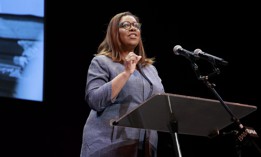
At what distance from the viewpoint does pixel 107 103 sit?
226cm

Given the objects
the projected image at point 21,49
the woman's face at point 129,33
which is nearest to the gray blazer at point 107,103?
the woman's face at point 129,33

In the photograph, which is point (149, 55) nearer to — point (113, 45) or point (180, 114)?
point (113, 45)

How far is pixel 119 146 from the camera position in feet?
7.42

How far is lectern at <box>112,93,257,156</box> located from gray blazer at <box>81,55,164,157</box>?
0.21 metres

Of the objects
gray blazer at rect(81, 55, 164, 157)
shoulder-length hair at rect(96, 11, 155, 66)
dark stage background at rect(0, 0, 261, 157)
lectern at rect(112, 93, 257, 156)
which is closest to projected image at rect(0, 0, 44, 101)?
dark stage background at rect(0, 0, 261, 157)

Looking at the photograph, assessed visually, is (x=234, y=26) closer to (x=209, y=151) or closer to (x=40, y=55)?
(x=209, y=151)

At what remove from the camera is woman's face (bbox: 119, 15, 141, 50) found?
2.51 meters

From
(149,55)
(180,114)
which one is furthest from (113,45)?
(149,55)

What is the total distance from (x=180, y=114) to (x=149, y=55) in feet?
7.12

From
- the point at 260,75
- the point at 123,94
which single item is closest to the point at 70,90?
the point at 260,75

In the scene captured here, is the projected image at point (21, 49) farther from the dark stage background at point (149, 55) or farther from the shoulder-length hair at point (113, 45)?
the shoulder-length hair at point (113, 45)

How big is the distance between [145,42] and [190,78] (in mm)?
492

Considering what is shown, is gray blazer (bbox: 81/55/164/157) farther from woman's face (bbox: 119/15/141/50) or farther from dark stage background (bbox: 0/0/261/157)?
dark stage background (bbox: 0/0/261/157)

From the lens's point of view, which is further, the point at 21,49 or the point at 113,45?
the point at 21,49
